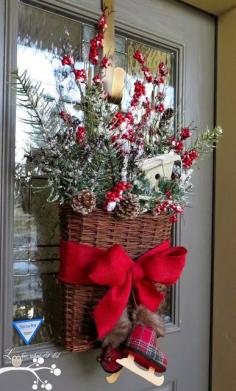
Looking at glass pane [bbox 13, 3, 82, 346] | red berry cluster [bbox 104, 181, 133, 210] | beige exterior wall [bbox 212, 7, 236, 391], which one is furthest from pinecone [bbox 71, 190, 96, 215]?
beige exterior wall [bbox 212, 7, 236, 391]

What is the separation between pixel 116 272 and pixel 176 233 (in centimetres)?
34

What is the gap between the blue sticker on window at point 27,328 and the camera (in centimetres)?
88

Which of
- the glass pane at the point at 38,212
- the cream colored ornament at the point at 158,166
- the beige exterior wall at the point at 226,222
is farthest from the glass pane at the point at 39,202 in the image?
the beige exterior wall at the point at 226,222

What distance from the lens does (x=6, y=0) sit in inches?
34.1

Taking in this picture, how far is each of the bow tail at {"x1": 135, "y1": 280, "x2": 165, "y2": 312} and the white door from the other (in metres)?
0.19

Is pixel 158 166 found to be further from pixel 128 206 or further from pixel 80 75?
pixel 80 75

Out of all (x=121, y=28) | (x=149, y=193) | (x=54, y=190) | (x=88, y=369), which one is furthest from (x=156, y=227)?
(x=121, y=28)

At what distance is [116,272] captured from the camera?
2.62ft

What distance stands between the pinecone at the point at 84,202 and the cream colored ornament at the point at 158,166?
4.9 inches

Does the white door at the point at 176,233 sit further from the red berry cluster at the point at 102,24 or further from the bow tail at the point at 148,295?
the bow tail at the point at 148,295

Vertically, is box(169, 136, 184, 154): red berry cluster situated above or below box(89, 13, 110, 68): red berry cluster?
below

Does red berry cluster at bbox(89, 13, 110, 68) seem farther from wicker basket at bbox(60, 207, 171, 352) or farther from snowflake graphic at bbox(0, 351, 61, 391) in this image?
snowflake graphic at bbox(0, 351, 61, 391)

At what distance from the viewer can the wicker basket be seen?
2.68 ft

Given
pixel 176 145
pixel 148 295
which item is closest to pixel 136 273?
pixel 148 295
